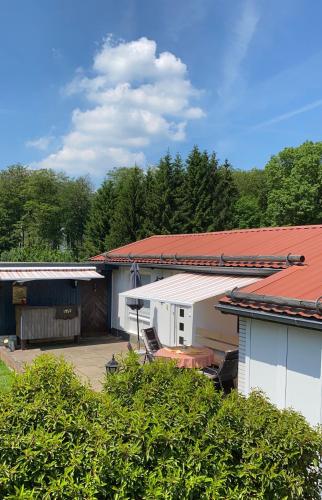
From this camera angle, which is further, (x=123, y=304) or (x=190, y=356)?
(x=123, y=304)

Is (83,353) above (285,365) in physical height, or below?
below

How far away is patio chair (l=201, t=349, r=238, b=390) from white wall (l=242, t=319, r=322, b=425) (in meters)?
2.28

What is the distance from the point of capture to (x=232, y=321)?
656 inches

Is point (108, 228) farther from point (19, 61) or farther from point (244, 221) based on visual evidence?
point (19, 61)

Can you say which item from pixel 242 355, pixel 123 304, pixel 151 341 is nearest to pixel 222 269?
pixel 151 341

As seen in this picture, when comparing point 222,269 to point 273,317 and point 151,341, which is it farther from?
point 273,317

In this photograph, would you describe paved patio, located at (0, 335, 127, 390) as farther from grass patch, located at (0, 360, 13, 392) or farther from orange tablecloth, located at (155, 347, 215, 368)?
orange tablecloth, located at (155, 347, 215, 368)

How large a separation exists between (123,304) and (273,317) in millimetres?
14491

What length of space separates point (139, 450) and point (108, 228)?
5214cm

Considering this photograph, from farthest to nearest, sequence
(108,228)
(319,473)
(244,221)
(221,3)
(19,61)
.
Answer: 1. (244,221)
2. (108,228)
3. (19,61)
4. (221,3)
5. (319,473)

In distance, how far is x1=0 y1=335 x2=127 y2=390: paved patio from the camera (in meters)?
16.0

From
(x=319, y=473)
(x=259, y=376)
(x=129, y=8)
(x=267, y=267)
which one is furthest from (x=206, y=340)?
(x=129, y=8)

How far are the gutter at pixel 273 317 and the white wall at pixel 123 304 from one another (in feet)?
34.1

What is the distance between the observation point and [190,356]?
1311 cm
